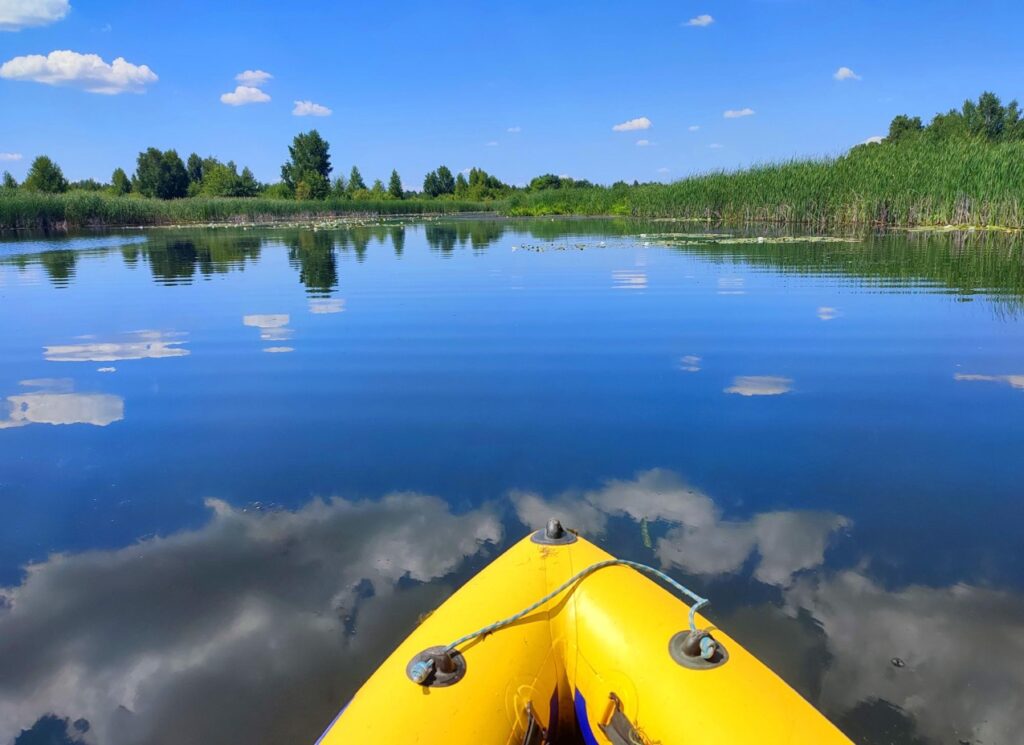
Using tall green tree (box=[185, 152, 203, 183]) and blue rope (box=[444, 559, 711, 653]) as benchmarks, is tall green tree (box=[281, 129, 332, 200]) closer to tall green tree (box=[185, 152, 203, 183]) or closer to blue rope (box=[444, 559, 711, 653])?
tall green tree (box=[185, 152, 203, 183])

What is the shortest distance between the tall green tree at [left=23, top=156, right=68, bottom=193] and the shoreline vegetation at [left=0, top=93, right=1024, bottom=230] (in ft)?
0.26

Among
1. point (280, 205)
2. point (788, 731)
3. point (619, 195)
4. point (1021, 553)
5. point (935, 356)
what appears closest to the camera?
point (788, 731)

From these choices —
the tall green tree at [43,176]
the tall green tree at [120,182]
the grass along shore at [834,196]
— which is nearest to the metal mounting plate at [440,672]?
the grass along shore at [834,196]

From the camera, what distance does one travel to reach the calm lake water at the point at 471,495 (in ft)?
7.93

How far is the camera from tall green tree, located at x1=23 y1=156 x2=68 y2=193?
5147cm

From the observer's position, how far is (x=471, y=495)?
373 cm

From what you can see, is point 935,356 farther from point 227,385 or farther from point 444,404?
point 227,385

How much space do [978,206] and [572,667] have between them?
2115 cm

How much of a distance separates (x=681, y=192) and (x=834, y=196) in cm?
930

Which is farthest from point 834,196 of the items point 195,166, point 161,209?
point 195,166

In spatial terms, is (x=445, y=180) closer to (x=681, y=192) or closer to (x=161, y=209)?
(x=161, y=209)

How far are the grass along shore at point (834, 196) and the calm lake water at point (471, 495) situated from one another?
1211 centimetres

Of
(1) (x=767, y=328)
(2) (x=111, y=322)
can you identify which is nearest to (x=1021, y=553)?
(1) (x=767, y=328)

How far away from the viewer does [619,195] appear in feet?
132
